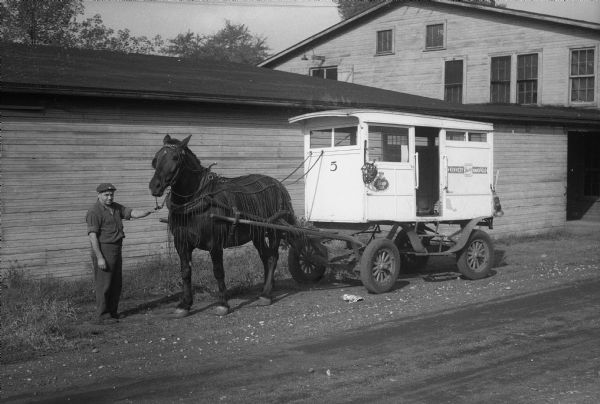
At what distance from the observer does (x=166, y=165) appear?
373 inches

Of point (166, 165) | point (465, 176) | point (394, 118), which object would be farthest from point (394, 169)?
point (166, 165)

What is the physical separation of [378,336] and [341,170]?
3.91 metres

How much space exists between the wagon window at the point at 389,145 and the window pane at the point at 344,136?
0.35 m

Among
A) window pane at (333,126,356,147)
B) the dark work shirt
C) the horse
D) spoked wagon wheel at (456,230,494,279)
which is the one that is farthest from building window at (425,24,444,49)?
the dark work shirt

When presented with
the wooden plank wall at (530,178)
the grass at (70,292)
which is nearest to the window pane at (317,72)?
the wooden plank wall at (530,178)

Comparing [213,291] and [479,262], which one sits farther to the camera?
[479,262]

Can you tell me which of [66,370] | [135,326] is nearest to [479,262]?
[135,326]

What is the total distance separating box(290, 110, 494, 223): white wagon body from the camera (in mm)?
11555

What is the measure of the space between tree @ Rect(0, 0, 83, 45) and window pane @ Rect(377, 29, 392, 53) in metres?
18.1

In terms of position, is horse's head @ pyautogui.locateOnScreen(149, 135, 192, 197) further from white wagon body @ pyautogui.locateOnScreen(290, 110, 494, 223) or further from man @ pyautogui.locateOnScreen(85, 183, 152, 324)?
white wagon body @ pyautogui.locateOnScreen(290, 110, 494, 223)

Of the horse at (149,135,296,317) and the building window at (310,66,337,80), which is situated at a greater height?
the building window at (310,66,337,80)

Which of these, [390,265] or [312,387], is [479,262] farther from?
[312,387]

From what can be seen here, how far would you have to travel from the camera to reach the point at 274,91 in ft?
52.6

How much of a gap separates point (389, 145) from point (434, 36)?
19.7 m
